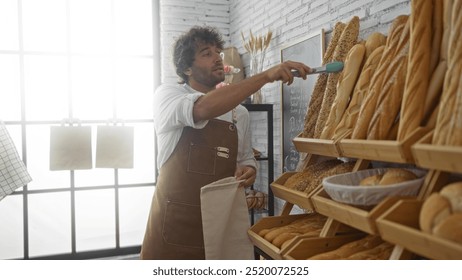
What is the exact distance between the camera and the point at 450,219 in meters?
0.67

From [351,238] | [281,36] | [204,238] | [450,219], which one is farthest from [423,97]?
[281,36]

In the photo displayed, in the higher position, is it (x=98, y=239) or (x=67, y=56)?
(x=67, y=56)

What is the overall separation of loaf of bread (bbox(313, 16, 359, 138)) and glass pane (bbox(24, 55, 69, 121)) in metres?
2.28

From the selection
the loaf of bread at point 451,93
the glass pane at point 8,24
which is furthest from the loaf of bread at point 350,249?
the glass pane at point 8,24

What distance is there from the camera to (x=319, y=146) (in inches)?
46.3

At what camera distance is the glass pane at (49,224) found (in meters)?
2.93

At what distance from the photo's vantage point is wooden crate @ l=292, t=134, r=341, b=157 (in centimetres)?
108

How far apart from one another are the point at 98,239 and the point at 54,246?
32 centimetres

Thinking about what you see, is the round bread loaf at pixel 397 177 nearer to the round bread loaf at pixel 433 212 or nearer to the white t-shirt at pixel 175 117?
the round bread loaf at pixel 433 212

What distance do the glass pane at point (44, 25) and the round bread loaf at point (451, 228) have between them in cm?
293

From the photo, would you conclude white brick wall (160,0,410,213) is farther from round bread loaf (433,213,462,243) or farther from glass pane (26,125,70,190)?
glass pane (26,125,70,190)

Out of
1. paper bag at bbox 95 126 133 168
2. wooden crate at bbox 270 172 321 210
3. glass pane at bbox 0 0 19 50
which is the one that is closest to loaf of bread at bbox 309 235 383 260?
wooden crate at bbox 270 172 321 210
